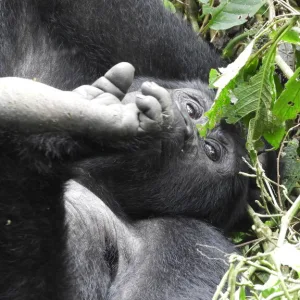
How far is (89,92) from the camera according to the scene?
2100 mm

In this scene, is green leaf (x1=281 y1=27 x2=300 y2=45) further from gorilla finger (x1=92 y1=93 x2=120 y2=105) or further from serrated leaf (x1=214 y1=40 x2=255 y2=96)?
gorilla finger (x1=92 y1=93 x2=120 y2=105)

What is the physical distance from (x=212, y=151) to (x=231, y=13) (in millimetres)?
565

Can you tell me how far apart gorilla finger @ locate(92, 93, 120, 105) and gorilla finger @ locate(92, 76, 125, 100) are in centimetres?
6

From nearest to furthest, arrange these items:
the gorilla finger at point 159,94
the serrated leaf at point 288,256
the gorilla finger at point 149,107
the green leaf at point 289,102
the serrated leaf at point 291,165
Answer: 1. the serrated leaf at point 288,256
2. the gorilla finger at point 149,107
3. the gorilla finger at point 159,94
4. the green leaf at point 289,102
5. the serrated leaf at point 291,165

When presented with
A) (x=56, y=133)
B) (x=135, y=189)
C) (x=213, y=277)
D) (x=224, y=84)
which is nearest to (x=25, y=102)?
(x=56, y=133)

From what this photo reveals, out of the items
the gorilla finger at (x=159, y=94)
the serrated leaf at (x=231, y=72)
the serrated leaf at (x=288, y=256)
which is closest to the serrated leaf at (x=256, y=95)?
the serrated leaf at (x=231, y=72)

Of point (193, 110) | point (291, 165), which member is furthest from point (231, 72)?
point (291, 165)

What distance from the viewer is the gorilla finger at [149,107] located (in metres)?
2.04

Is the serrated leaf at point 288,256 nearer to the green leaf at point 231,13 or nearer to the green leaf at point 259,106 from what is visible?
the green leaf at point 259,106

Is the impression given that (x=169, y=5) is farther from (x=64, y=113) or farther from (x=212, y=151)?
(x=64, y=113)

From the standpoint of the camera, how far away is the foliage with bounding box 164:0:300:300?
1900 mm

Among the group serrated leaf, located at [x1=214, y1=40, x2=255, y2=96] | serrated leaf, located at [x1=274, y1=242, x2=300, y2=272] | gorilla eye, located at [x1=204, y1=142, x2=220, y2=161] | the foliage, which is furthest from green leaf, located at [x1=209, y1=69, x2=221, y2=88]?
serrated leaf, located at [x1=274, y1=242, x2=300, y2=272]

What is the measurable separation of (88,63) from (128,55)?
16cm

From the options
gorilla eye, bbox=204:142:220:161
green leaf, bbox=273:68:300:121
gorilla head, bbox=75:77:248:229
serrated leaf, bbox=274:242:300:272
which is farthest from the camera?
gorilla eye, bbox=204:142:220:161
